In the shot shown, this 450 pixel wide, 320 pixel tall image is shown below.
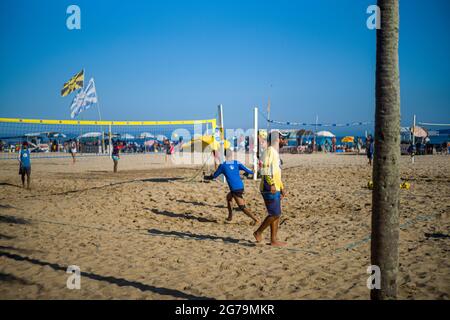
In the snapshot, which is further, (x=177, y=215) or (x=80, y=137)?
(x=80, y=137)

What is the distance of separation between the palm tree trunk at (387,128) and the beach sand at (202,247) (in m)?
1.25

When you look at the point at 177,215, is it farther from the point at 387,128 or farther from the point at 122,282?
the point at 387,128

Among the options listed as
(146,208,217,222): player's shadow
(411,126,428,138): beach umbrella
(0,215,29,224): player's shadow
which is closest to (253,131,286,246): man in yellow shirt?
(146,208,217,222): player's shadow

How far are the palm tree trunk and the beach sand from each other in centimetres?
125

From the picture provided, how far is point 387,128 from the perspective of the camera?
7.88 feet

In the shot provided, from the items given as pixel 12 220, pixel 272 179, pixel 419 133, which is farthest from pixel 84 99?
pixel 419 133

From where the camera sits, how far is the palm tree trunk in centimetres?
240

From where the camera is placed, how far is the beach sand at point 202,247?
3.59m

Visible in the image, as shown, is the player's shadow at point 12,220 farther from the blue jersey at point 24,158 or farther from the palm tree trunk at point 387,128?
the palm tree trunk at point 387,128

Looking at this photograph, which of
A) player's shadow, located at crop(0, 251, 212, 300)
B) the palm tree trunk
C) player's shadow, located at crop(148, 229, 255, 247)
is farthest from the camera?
player's shadow, located at crop(148, 229, 255, 247)

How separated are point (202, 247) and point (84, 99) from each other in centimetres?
2211

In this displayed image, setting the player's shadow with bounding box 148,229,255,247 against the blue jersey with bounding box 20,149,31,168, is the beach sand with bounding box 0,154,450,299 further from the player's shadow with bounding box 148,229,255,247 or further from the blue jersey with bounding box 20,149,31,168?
the blue jersey with bounding box 20,149,31,168
